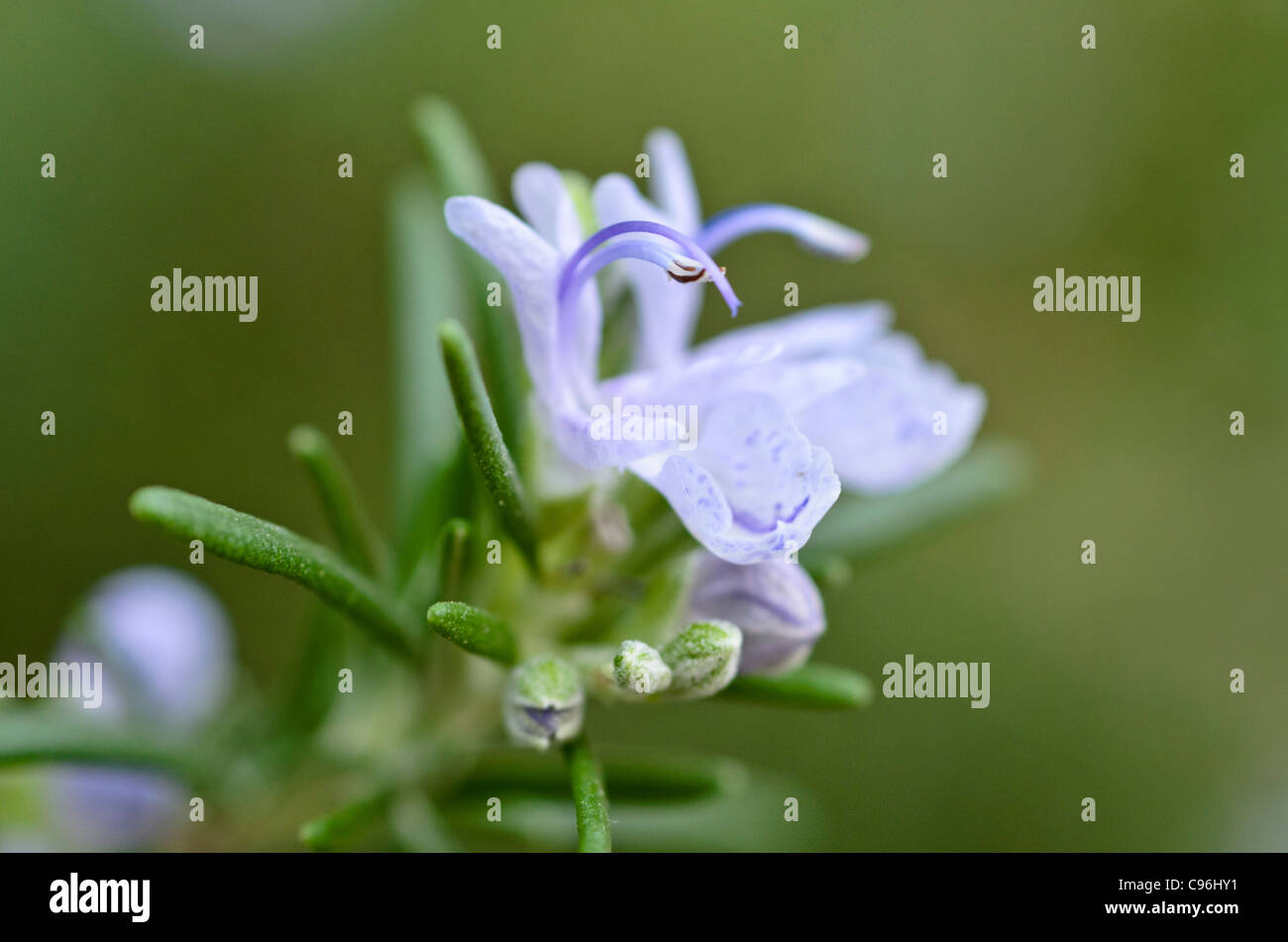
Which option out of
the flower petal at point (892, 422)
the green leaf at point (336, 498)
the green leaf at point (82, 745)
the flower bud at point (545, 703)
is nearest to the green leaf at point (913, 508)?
the flower petal at point (892, 422)

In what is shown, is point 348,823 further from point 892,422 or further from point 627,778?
point 892,422

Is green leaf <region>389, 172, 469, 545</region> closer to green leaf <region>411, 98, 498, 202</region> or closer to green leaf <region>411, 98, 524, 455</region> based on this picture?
green leaf <region>411, 98, 524, 455</region>

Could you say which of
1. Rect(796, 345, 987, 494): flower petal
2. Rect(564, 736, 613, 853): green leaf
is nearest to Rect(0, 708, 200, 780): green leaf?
Rect(564, 736, 613, 853): green leaf

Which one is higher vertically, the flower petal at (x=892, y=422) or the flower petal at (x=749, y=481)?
the flower petal at (x=892, y=422)

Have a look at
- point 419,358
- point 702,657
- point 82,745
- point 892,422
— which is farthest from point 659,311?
point 82,745

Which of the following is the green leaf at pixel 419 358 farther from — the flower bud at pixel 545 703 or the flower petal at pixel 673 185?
the flower petal at pixel 673 185

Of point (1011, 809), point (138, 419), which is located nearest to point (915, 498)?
point (1011, 809)

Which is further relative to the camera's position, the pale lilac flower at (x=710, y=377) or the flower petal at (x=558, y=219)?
the flower petal at (x=558, y=219)
